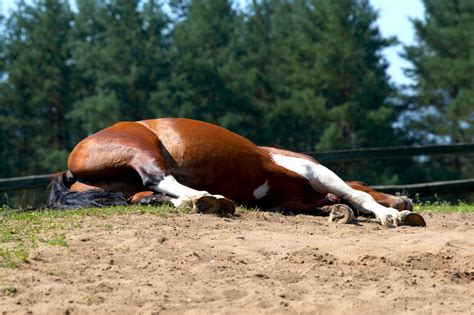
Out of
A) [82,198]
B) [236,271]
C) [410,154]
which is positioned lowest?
[236,271]

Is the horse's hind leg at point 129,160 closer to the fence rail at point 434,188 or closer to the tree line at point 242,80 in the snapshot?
the fence rail at point 434,188

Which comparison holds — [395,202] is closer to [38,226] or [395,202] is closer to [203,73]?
[38,226]

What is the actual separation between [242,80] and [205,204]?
33.9m

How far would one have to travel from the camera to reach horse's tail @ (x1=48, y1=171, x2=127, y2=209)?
693 cm

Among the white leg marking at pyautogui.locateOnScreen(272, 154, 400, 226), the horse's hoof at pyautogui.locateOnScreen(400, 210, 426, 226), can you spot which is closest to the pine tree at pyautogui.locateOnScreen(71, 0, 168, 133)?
the white leg marking at pyautogui.locateOnScreen(272, 154, 400, 226)

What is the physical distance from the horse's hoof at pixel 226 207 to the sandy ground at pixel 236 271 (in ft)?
1.05

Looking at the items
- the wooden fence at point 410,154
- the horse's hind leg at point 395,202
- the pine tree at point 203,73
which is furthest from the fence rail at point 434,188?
the pine tree at point 203,73

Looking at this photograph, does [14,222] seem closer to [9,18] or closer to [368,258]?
[368,258]

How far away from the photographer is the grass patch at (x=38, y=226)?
4.91 m

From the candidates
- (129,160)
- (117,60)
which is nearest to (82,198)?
(129,160)

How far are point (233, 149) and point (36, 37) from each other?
32.8 m

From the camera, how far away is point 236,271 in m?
4.81

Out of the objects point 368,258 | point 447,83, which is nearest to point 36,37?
point 447,83

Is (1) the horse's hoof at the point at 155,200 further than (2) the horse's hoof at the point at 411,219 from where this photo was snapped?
No
